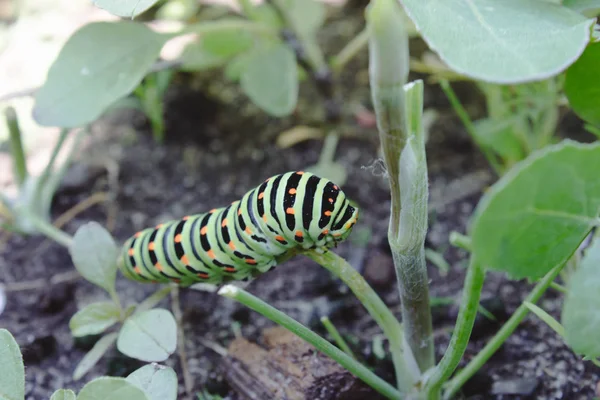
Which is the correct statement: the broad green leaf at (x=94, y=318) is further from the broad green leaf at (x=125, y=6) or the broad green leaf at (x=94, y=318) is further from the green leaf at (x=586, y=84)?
the green leaf at (x=586, y=84)

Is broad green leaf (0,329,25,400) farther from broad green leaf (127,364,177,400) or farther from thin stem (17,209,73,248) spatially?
thin stem (17,209,73,248)

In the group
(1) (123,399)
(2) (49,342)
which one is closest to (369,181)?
(2) (49,342)

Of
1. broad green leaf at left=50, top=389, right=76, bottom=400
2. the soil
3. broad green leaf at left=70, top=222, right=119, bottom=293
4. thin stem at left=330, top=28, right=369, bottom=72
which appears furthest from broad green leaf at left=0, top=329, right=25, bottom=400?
thin stem at left=330, top=28, right=369, bottom=72

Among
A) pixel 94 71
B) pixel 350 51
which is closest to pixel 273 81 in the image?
pixel 350 51

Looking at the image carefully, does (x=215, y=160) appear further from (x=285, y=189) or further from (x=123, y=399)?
(x=123, y=399)

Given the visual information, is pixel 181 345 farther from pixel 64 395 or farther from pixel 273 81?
pixel 273 81

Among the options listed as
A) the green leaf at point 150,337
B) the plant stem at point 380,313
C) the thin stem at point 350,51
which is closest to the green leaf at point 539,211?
the plant stem at point 380,313
